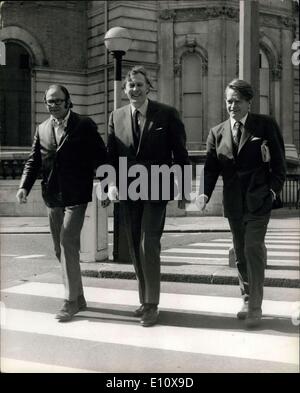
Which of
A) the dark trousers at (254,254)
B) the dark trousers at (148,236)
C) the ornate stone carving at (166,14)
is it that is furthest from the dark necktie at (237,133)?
the ornate stone carving at (166,14)

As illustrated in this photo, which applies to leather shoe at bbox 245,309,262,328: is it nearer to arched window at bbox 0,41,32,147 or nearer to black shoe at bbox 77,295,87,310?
black shoe at bbox 77,295,87,310

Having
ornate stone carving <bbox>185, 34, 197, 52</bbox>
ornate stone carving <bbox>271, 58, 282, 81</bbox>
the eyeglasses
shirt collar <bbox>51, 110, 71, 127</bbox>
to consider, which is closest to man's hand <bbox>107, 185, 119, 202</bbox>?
shirt collar <bbox>51, 110, 71, 127</bbox>

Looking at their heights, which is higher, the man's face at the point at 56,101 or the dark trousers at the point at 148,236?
the man's face at the point at 56,101

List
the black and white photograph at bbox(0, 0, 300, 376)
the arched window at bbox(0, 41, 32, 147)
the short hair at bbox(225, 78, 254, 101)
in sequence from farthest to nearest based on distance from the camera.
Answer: the arched window at bbox(0, 41, 32, 147), the short hair at bbox(225, 78, 254, 101), the black and white photograph at bbox(0, 0, 300, 376)

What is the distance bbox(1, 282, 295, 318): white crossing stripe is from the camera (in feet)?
19.7

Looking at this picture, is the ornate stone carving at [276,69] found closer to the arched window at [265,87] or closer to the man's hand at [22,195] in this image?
the arched window at [265,87]

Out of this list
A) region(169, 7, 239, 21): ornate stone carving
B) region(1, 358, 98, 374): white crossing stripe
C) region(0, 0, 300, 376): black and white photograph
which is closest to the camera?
region(1, 358, 98, 374): white crossing stripe

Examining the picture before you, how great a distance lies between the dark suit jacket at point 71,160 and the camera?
18.2 ft

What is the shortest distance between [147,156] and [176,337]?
1495 millimetres

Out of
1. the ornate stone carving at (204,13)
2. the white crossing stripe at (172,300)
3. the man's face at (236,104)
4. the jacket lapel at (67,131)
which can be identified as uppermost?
the ornate stone carving at (204,13)

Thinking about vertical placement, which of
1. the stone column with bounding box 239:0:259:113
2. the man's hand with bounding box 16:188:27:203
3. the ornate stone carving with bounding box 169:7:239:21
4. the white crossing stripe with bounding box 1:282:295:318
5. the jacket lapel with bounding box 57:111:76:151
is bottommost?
the white crossing stripe with bounding box 1:282:295:318

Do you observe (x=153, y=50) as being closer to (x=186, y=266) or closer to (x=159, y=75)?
(x=159, y=75)

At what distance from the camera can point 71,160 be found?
5.54 m

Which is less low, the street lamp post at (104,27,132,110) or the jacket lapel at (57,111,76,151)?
the street lamp post at (104,27,132,110)
